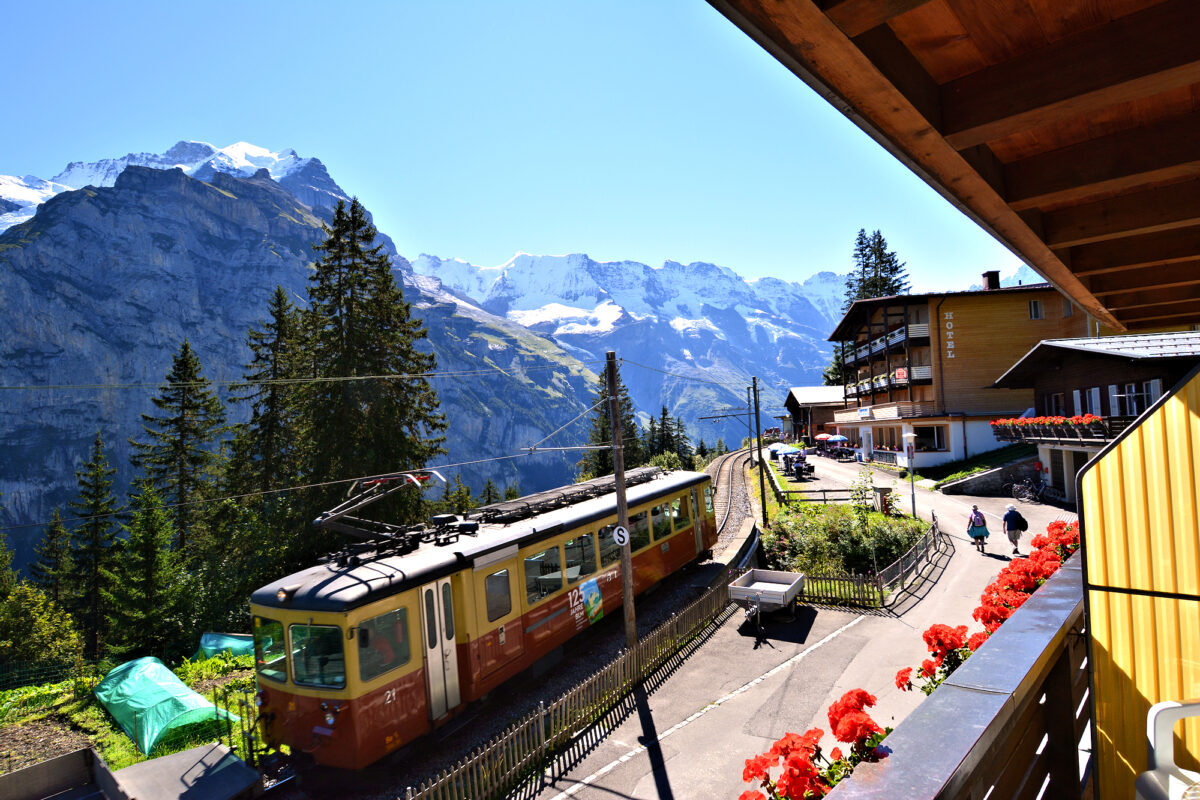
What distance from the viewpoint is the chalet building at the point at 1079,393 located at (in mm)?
22531

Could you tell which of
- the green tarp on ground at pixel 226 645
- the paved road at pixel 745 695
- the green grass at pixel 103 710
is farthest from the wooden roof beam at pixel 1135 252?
the green tarp on ground at pixel 226 645

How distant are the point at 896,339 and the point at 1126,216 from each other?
45.1 metres

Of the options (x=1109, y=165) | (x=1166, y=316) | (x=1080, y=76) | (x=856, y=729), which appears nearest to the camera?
(x=1080, y=76)

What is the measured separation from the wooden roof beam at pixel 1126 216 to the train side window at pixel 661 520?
48.3ft

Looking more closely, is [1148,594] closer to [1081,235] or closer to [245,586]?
[1081,235]

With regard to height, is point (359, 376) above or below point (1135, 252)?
above

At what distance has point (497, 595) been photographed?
39.6 ft

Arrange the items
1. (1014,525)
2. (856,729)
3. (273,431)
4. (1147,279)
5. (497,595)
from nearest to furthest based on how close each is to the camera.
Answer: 1. (856,729)
2. (1147,279)
3. (497,595)
4. (1014,525)
5. (273,431)

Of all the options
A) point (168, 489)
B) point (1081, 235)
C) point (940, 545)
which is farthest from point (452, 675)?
point (168, 489)

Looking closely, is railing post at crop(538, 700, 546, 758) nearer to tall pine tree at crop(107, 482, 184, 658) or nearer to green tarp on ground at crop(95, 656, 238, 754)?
green tarp on ground at crop(95, 656, 238, 754)

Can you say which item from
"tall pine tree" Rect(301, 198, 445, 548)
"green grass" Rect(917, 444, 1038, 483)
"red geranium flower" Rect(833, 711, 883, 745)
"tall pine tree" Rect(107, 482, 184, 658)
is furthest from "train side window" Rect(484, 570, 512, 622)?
"green grass" Rect(917, 444, 1038, 483)

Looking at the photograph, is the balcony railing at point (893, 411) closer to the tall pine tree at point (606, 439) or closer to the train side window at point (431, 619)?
the tall pine tree at point (606, 439)

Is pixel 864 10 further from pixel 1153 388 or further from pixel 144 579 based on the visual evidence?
pixel 144 579

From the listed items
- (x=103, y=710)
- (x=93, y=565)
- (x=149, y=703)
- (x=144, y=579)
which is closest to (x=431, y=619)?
(x=149, y=703)
